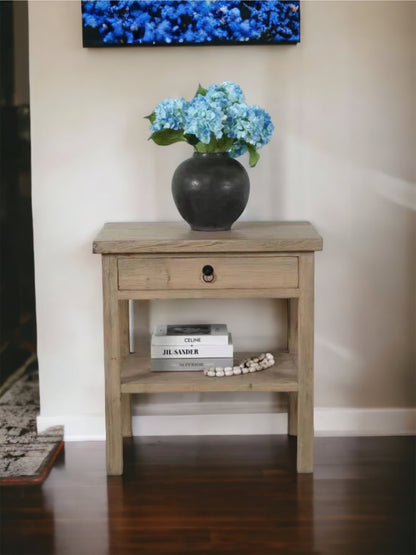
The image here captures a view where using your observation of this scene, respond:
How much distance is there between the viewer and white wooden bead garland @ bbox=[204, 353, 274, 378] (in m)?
2.82

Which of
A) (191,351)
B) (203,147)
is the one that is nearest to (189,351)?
(191,351)

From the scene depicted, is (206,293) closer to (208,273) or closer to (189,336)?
(208,273)

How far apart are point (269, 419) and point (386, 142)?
1073mm

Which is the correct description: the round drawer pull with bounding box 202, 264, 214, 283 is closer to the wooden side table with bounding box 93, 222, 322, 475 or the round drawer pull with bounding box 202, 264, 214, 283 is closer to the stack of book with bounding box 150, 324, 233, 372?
the wooden side table with bounding box 93, 222, 322, 475

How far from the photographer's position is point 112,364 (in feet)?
8.93

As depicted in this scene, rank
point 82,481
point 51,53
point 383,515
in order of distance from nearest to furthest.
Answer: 1. point 383,515
2. point 82,481
3. point 51,53

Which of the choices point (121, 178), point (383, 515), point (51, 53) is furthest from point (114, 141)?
point (383, 515)

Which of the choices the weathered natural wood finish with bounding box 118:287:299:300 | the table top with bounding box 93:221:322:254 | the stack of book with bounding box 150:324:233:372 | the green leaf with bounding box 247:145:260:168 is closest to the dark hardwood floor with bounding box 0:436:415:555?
the stack of book with bounding box 150:324:233:372

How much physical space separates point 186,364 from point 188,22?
116cm

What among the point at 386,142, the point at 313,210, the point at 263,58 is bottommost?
the point at 313,210

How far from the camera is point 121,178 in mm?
3062

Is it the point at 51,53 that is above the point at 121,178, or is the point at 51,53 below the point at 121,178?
above

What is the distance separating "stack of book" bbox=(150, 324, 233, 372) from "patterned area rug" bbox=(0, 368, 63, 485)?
19.4 inches

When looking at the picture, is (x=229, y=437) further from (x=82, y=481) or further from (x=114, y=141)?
(x=114, y=141)
